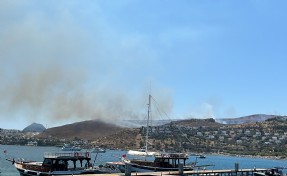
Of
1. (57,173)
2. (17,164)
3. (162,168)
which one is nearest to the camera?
(57,173)

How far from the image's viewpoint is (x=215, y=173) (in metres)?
56.1

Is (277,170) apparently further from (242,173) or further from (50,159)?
(50,159)

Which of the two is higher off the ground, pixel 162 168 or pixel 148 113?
pixel 148 113

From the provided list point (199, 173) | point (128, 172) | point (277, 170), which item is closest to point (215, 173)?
point (199, 173)

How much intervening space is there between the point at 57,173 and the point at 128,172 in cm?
1283

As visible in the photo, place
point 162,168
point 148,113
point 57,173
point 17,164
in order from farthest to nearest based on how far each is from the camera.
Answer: point 148,113 → point 162,168 → point 17,164 → point 57,173

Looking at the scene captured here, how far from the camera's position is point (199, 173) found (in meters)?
53.7

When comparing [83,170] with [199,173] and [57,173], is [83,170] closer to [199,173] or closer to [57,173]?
[57,173]

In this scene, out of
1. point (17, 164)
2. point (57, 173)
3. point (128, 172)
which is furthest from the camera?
point (17, 164)

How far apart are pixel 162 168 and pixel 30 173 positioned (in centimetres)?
2035

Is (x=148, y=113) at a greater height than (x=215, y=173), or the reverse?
(x=148, y=113)

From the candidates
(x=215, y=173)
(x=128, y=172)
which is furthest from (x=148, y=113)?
(x=128, y=172)

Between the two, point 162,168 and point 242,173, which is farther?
point 162,168

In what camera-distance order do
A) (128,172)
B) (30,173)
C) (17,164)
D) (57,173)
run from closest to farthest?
1. (128,172)
2. (57,173)
3. (30,173)
4. (17,164)
